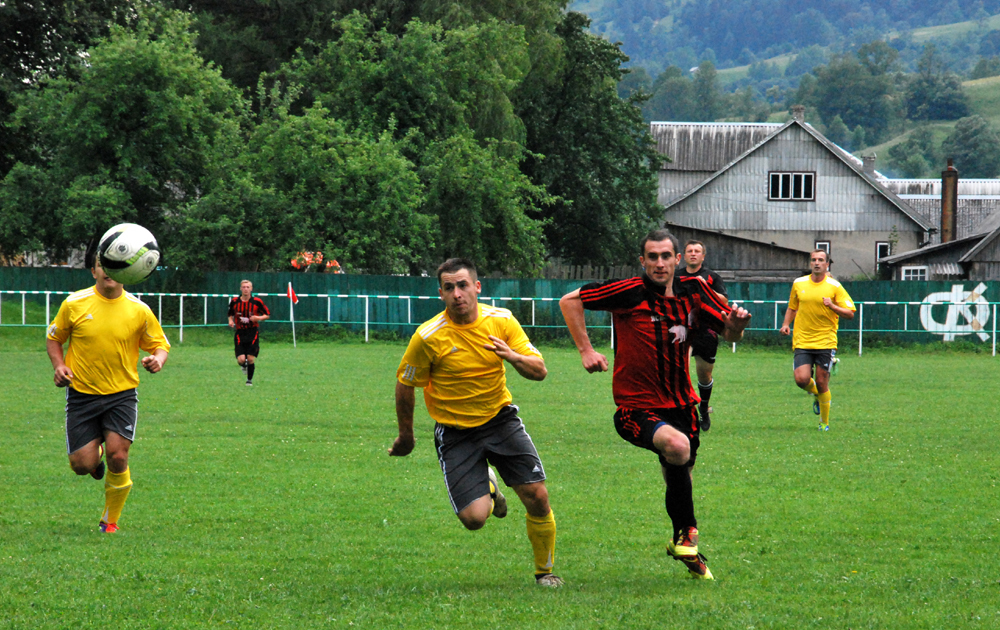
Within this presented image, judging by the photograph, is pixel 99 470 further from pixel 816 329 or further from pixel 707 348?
pixel 816 329

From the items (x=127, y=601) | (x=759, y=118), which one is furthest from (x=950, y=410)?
(x=759, y=118)

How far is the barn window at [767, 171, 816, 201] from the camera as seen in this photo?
186 feet

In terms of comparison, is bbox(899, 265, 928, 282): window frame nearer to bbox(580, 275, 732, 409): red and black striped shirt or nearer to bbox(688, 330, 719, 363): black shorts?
bbox(688, 330, 719, 363): black shorts

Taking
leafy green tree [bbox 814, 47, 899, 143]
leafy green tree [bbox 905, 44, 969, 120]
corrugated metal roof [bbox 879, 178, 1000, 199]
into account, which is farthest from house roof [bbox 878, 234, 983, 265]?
leafy green tree [bbox 905, 44, 969, 120]

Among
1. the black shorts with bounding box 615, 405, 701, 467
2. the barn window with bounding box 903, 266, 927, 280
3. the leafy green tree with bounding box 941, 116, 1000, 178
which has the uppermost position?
the leafy green tree with bounding box 941, 116, 1000, 178

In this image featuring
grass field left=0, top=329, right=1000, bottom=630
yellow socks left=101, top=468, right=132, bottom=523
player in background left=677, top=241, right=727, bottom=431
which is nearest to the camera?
grass field left=0, top=329, right=1000, bottom=630

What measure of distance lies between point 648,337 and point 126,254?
372 centimetres

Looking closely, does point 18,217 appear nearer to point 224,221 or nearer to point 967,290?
point 224,221

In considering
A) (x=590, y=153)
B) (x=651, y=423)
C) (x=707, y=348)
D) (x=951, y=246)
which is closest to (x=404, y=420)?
(x=651, y=423)

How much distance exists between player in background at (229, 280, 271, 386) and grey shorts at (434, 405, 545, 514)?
13717 mm

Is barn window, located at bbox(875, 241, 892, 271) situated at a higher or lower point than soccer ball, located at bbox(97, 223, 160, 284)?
higher

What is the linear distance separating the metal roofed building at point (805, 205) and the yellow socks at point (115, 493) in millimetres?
48399

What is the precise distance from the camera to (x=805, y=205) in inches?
2229

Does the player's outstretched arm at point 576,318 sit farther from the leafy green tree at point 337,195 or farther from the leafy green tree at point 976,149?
the leafy green tree at point 976,149
